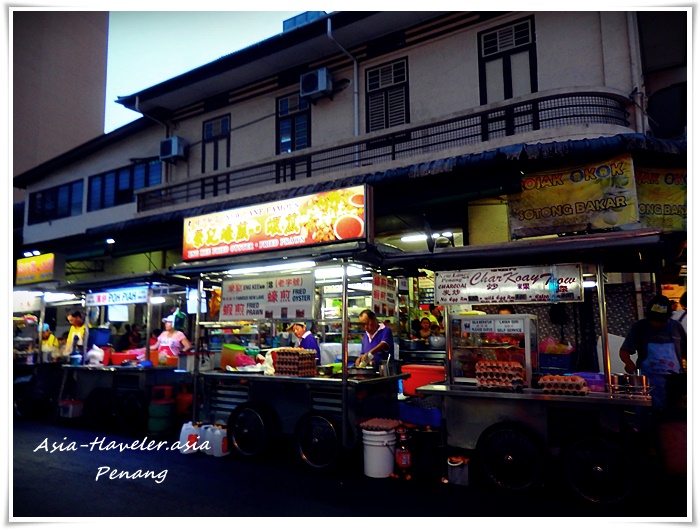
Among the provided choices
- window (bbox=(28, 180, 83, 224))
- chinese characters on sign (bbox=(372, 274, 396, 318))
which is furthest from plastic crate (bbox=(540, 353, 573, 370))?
window (bbox=(28, 180, 83, 224))

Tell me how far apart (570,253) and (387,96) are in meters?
8.02

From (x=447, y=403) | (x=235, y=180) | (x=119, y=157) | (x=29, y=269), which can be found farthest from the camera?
(x=119, y=157)

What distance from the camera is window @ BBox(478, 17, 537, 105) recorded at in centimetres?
1112

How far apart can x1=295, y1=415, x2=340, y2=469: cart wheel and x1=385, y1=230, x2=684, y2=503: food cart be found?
157 centimetres

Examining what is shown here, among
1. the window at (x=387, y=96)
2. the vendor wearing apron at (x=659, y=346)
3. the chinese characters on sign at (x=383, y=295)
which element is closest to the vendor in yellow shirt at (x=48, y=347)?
the chinese characters on sign at (x=383, y=295)

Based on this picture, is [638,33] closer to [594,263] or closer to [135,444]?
[594,263]

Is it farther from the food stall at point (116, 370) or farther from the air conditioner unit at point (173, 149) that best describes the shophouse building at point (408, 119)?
the food stall at point (116, 370)

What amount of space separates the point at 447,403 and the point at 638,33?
941cm

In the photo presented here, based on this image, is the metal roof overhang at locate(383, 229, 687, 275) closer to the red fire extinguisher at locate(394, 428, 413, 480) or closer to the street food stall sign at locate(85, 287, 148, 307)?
the red fire extinguisher at locate(394, 428, 413, 480)

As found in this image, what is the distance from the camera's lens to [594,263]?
665 cm

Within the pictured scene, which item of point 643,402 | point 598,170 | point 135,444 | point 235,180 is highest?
point 235,180
